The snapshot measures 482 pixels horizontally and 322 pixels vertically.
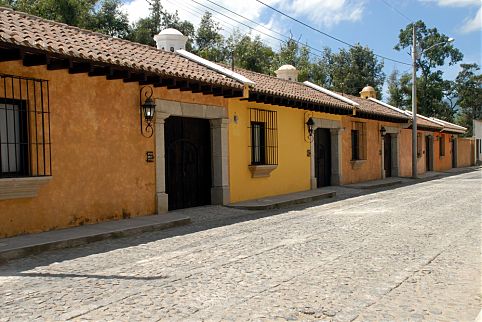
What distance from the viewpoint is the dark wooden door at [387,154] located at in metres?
23.6

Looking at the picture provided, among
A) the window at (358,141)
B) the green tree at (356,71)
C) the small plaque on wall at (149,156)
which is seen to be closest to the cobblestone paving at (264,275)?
the small plaque on wall at (149,156)

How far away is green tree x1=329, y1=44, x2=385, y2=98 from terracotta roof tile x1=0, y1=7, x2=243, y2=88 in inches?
1464

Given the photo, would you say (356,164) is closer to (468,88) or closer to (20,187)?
(20,187)

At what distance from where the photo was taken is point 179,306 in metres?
4.32

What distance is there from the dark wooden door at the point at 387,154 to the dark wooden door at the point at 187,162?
1322 centimetres

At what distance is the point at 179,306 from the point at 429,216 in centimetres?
715

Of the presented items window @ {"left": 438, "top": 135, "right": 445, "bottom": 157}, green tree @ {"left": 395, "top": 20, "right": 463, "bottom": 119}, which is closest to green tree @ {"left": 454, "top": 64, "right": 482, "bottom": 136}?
green tree @ {"left": 395, "top": 20, "right": 463, "bottom": 119}

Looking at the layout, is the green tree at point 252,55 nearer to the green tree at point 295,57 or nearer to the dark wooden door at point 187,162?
the green tree at point 295,57

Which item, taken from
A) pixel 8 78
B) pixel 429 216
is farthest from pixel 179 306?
pixel 429 216

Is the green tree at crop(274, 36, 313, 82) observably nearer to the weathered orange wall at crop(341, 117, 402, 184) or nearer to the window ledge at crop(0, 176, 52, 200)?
the weathered orange wall at crop(341, 117, 402, 184)

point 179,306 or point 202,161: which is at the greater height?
point 202,161

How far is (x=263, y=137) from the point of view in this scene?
1423cm

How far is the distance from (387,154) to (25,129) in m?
19.2

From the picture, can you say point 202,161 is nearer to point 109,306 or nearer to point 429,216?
point 429,216
